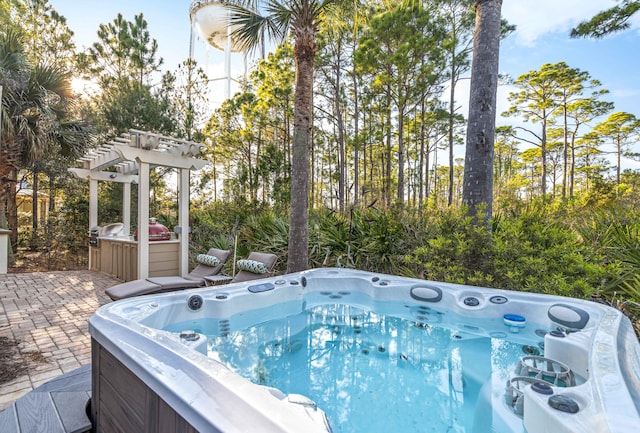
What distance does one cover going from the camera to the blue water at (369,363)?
212 cm

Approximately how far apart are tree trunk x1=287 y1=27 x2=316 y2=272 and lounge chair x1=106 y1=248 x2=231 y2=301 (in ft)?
4.32

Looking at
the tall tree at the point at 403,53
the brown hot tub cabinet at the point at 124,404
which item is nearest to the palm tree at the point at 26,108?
the brown hot tub cabinet at the point at 124,404

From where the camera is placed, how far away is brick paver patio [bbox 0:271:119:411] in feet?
8.64

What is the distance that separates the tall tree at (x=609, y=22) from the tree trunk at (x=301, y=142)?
6.16 metres

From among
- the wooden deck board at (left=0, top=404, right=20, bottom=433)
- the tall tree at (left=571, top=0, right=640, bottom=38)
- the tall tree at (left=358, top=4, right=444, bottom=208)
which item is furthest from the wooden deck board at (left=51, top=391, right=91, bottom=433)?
the tall tree at (left=571, top=0, right=640, bottom=38)

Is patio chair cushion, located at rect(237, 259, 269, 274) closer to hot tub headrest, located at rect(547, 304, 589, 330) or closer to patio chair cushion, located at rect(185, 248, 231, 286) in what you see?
patio chair cushion, located at rect(185, 248, 231, 286)

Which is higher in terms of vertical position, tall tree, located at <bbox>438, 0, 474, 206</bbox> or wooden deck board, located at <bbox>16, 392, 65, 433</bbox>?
tall tree, located at <bbox>438, 0, 474, 206</bbox>

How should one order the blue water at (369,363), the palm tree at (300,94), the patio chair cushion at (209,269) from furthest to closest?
the patio chair cushion at (209,269), the palm tree at (300,94), the blue water at (369,363)

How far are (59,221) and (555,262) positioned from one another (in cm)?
1218

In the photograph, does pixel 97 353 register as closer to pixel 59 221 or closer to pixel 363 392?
pixel 363 392

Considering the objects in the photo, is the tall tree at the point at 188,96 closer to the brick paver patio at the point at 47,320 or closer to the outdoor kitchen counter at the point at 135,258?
the outdoor kitchen counter at the point at 135,258

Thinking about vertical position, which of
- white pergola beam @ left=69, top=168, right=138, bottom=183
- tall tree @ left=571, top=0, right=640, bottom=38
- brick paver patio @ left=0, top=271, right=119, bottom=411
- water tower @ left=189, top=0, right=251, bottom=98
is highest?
water tower @ left=189, top=0, right=251, bottom=98

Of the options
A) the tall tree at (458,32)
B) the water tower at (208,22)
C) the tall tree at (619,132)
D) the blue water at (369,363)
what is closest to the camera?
the blue water at (369,363)

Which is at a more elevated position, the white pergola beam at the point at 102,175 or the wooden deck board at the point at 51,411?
the white pergola beam at the point at 102,175
